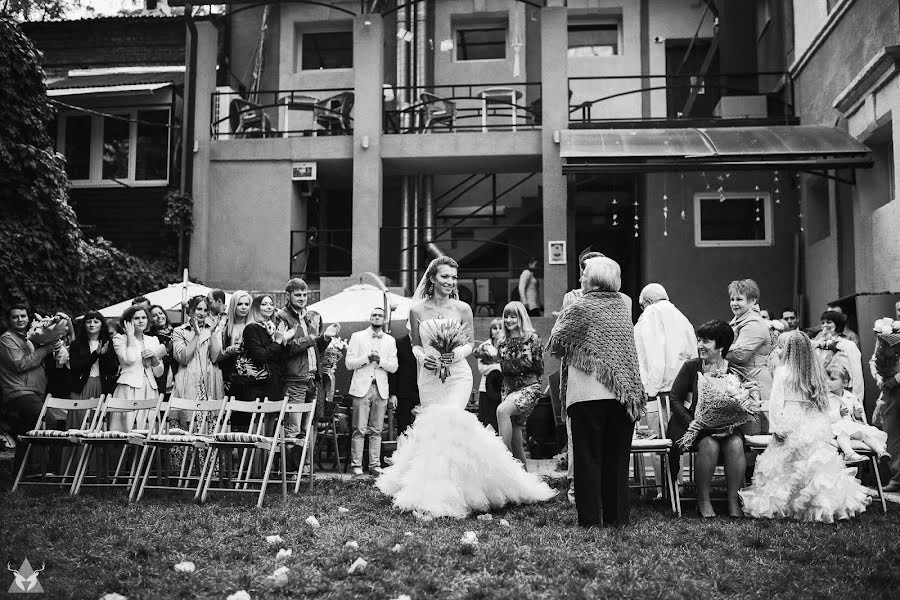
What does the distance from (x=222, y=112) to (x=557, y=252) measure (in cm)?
768

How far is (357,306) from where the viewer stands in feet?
42.1

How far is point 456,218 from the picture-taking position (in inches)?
825

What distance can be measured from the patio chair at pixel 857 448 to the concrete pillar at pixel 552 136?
9012 millimetres

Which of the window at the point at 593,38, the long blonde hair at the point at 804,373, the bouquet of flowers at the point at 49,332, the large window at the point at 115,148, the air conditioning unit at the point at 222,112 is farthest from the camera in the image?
the window at the point at 593,38

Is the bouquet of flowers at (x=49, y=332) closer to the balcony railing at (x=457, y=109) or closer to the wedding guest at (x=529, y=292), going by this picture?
the wedding guest at (x=529, y=292)

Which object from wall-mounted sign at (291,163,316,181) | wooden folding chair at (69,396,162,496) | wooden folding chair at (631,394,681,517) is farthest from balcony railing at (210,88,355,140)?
wooden folding chair at (631,394,681,517)

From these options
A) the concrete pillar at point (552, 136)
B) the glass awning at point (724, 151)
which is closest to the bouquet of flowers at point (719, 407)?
the glass awning at point (724, 151)

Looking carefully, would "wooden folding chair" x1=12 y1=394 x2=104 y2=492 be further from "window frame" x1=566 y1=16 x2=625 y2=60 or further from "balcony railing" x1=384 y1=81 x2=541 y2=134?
"window frame" x1=566 y1=16 x2=625 y2=60

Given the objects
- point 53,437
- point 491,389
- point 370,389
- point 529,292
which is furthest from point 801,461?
point 529,292

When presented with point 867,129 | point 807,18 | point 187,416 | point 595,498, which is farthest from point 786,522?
point 807,18

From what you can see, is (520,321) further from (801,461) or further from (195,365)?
(195,365)

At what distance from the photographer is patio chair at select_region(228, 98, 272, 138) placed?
1838cm

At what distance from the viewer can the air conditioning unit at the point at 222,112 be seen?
18.5m

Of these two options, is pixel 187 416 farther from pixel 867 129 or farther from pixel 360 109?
pixel 867 129
